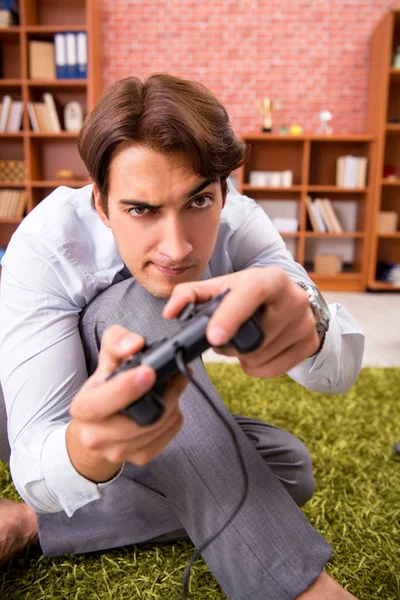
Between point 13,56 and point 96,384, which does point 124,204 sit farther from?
point 13,56

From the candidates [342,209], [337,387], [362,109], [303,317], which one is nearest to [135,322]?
[303,317]

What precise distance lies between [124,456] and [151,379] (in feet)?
0.43

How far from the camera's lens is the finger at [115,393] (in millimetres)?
502

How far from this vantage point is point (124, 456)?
583mm

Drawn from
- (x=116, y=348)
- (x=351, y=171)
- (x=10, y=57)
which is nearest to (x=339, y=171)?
(x=351, y=171)

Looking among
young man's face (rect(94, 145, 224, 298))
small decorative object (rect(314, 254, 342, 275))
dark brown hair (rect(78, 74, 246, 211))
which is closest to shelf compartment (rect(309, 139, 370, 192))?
small decorative object (rect(314, 254, 342, 275))

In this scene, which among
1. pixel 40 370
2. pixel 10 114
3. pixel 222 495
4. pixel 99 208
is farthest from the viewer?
pixel 10 114

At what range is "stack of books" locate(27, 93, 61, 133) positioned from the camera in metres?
4.02

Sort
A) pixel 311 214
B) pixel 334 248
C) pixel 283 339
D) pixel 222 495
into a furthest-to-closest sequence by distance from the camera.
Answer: pixel 334 248 → pixel 311 214 → pixel 222 495 → pixel 283 339

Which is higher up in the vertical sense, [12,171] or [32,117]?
[32,117]

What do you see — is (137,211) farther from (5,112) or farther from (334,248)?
(334,248)

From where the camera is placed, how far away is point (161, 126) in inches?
33.8

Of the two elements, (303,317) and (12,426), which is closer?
(303,317)

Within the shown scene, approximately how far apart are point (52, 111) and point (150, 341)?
12.4 feet
